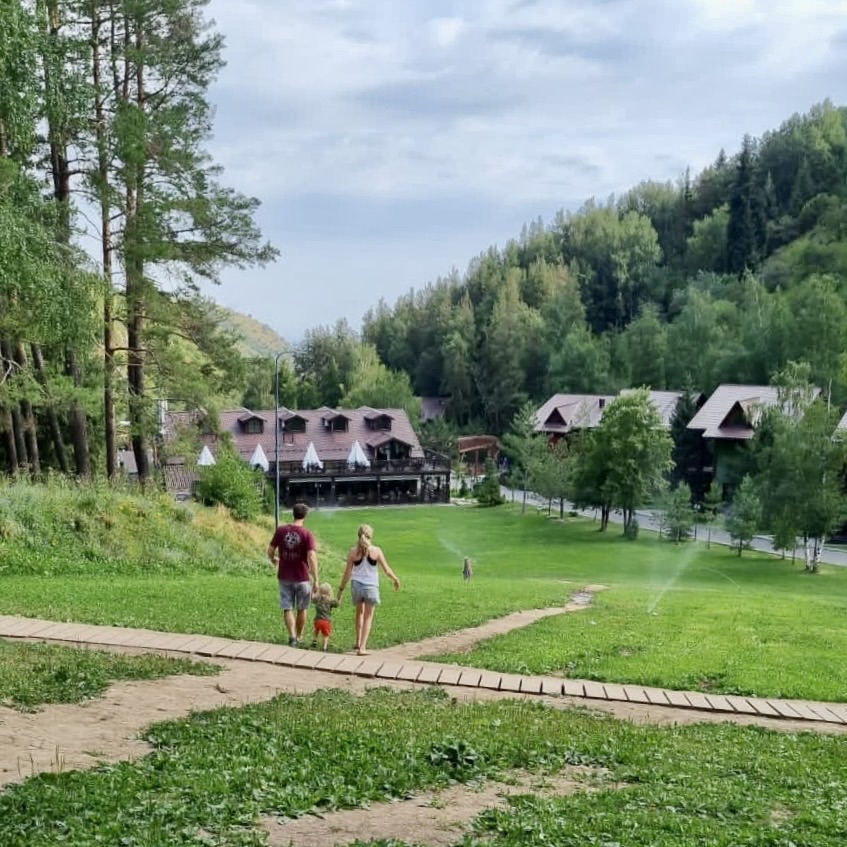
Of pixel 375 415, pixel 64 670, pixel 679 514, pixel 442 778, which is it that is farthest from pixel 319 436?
pixel 442 778

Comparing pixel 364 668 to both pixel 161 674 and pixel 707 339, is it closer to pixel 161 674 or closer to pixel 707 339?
pixel 161 674

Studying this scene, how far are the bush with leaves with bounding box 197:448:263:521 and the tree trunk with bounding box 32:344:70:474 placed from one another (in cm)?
557

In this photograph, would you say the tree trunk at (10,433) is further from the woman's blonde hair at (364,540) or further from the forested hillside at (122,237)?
the woman's blonde hair at (364,540)

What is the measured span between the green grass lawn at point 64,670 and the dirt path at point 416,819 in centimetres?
342

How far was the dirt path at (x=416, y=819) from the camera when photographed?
16.8 feet

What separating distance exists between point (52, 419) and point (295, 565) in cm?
1977

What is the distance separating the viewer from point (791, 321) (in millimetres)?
70125

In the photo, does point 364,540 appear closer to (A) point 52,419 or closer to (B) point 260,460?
(A) point 52,419

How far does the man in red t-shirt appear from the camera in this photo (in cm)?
1095

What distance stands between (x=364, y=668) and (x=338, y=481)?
2400 inches

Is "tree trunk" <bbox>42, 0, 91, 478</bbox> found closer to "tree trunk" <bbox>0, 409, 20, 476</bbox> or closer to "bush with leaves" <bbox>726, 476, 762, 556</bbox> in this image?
"tree trunk" <bbox>0, 409, 20, 476</bbox>

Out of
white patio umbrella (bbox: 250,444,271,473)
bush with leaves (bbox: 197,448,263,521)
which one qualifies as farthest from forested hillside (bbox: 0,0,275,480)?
white patio umbrella (bbox: 250,444,271,473)

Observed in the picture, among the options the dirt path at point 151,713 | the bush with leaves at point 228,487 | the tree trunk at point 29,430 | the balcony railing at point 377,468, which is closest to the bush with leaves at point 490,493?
the balcony railing at point 377,468

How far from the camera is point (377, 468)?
71.6 metres
